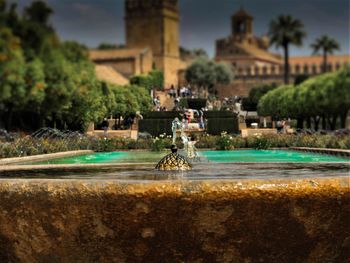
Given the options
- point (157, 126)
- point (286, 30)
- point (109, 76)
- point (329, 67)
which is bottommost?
point (157, 126)

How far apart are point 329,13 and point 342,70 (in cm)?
1774

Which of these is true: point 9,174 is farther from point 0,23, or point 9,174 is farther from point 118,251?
point 118,251

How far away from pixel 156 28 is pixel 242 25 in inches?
945

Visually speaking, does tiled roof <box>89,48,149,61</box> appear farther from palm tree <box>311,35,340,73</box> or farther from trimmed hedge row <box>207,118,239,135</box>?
trimmed hedge row <box>207,118,239,135</box>

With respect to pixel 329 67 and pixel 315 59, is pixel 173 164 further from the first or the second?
pixel 315 59

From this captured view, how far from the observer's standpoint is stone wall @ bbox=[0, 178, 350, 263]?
5.98 m

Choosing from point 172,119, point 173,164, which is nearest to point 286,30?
point 172,119

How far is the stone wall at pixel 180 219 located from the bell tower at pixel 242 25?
345 ft

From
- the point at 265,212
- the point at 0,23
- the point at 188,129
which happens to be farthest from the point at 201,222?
the point at 188,129

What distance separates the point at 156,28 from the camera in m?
93.1

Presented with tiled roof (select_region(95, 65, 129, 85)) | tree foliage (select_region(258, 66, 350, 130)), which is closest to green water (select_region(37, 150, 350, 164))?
tree foliage (select_region(258, 66, 350, 130))

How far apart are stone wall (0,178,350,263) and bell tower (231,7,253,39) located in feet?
345

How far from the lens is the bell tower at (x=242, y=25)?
11043 centimetres

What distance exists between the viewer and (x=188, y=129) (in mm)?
22812
